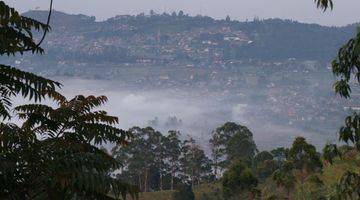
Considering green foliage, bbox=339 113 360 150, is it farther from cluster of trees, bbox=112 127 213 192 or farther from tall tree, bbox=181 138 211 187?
tall tree, bbox=181 138 211 187

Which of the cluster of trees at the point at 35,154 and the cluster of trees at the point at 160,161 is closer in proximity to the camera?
the cluster of trees at the point at 35,154

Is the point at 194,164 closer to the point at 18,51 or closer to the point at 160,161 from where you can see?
the point at 160,161

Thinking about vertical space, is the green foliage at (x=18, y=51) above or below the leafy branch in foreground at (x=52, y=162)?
above

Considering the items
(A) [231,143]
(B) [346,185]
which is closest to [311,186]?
(B) [346,185]

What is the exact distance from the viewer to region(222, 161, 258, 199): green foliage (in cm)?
2620

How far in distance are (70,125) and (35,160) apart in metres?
1.44

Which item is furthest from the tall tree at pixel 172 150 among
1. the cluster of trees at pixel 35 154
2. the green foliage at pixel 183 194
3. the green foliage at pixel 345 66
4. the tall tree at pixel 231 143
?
the cluster of trees at pixel 35 154

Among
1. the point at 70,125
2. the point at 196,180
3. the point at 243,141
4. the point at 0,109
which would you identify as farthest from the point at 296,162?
the point at 196,180

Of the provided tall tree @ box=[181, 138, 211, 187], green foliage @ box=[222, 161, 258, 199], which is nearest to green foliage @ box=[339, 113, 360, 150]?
green foliage @ box=[222, 161, 258, 199]

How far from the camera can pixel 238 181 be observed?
2645 cm

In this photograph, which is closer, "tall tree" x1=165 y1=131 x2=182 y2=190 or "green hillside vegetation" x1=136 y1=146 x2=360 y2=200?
"green hillside vegetation" x1=136 y1=146 x2=360 y2=200

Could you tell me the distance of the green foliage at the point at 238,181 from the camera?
26.2 m

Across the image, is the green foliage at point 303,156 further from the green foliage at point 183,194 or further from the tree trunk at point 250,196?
the green foliage at point 183,194

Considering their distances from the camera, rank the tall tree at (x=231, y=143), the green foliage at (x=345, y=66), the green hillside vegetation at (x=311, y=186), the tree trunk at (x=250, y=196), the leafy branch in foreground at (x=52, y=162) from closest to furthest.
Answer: the leafy branch in foreground at (x=52, y=162), the green foliage at (x=345, y=66), the green hillside vegetation at (x=311, y=186), the tree trunk at (x=250, y=196), the tall tree at (x=231, y=143)
